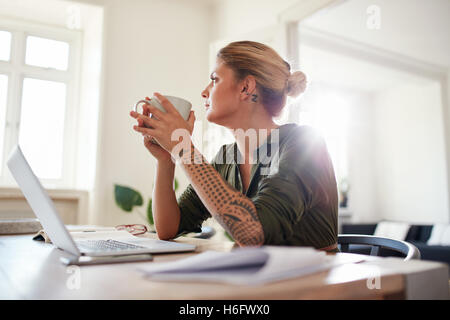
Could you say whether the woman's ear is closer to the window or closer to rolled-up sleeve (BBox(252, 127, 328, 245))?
rolled-up sleeve (BBox(252, 127, 328, 245))

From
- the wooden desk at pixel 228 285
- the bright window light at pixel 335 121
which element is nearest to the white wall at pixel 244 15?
the wooden desk at pixel 228 285

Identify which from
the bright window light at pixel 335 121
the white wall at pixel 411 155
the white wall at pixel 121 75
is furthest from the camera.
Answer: the bright window light at pixel 335 121

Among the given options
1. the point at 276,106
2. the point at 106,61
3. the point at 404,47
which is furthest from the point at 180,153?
the point at 404,47

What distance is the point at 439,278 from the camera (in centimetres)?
51

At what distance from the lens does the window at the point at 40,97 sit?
11.8 feet

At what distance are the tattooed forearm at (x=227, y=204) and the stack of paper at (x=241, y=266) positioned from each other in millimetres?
262

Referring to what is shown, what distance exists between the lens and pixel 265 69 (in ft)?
4.03

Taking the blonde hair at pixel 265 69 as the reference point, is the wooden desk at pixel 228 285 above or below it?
below

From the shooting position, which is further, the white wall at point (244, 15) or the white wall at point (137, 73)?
the white wall at point (137, 73)

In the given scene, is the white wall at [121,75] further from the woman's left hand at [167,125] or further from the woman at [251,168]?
the woman's left hand at [167,125]

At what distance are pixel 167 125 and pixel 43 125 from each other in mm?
3282

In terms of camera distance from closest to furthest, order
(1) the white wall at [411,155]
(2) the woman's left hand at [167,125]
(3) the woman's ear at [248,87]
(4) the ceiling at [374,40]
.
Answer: (2) the woman's left hand at [167,125], (3) the woman's ear at [248,87], (4) the ceiling at [374,40], (1) the white wall at [411,155]

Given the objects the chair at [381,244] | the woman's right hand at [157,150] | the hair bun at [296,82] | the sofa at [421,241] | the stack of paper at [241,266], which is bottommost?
the sofa at [421,241]

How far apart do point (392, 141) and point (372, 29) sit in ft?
10.8
